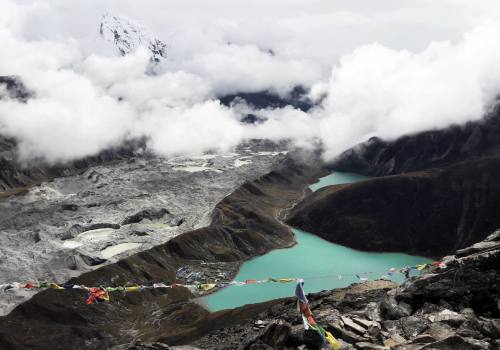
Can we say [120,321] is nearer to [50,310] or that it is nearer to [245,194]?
[50,310]

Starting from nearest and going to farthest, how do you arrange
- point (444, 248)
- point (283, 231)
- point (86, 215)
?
1. point (444, 248)
2. point (283, 231)
3. point (86, 215)

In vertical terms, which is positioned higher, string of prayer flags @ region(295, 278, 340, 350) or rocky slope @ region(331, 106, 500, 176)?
rocky slope @ region(331, 106, 500, 176)

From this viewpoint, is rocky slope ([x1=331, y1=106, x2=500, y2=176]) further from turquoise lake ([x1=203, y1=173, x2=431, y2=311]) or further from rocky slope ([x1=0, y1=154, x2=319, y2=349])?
turquoise lake ([x1=203, y1=173, x2=431, y2=311])

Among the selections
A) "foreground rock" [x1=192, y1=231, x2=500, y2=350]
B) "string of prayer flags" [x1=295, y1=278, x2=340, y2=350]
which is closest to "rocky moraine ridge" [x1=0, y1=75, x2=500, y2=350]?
"foreground rock" [x1=192, y1=231, x2=500, y2=350]

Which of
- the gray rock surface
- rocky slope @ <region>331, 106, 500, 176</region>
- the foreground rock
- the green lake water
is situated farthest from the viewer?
the green lake water

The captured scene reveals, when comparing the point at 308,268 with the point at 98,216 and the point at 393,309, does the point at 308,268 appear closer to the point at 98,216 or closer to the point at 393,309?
the point at 98,216

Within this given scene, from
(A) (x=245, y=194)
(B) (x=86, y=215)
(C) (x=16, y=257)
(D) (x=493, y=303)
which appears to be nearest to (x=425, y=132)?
(A) (x=245, y=194)

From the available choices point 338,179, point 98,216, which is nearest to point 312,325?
point 98,216
